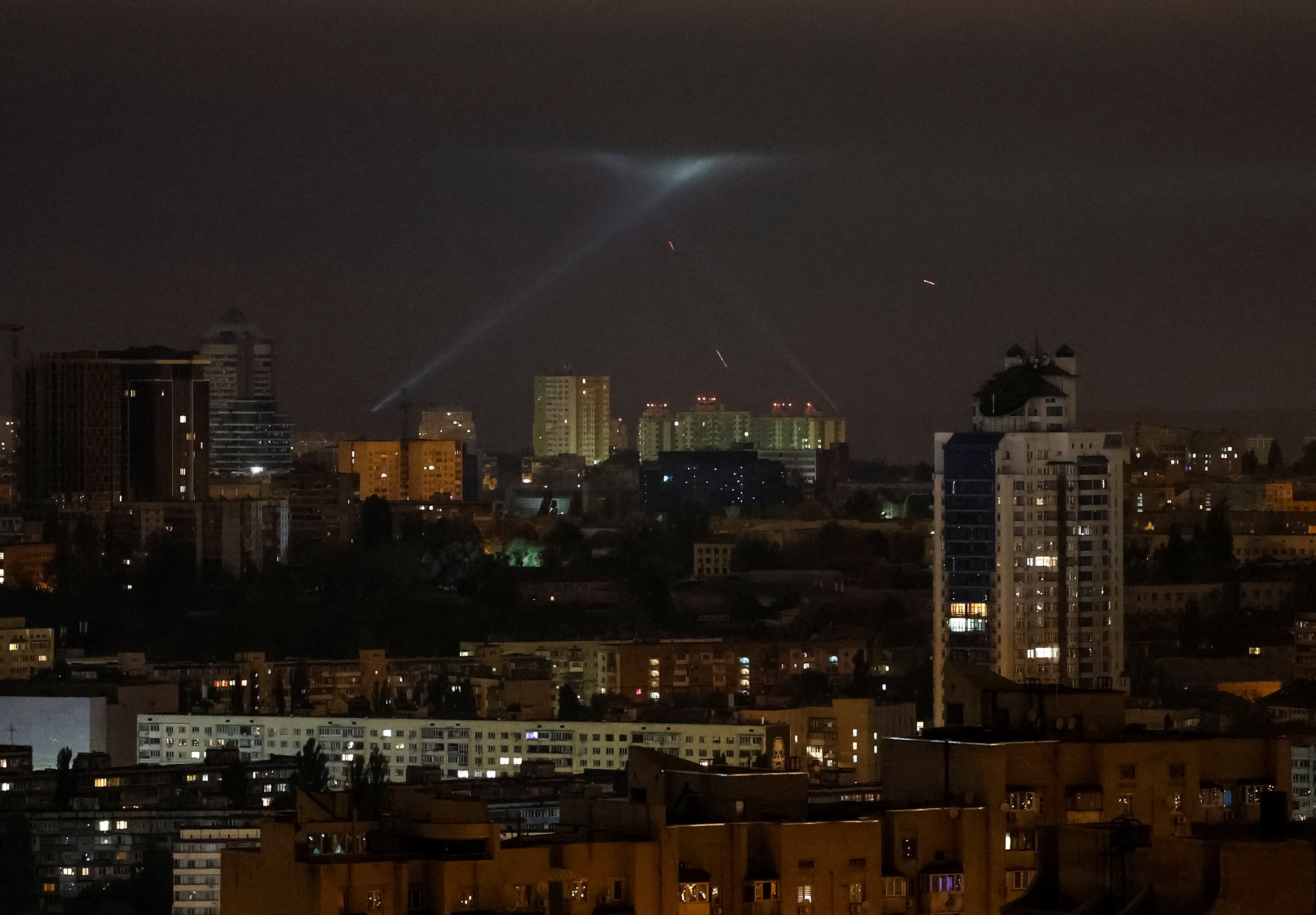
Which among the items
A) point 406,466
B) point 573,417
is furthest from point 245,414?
point 573,417

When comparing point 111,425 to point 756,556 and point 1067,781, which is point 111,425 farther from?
point 1067,781

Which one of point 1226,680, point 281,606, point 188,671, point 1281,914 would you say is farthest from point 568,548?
point 1281,914

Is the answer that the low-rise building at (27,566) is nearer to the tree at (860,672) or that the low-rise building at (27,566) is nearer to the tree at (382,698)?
the tree at (382,698)

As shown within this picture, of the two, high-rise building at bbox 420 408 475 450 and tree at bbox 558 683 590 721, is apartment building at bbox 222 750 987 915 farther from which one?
high-rise building at bbox 420 408 475 450

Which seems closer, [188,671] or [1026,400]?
[1026,400]

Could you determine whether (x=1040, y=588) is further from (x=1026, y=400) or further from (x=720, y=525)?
(x=720, y=525)

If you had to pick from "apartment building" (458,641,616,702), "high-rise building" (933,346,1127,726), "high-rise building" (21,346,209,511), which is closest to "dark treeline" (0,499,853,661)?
"apartment building" (458,641,616,702)

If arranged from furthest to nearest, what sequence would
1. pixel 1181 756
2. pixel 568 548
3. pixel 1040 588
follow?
pixel 568 548
pixel 1040 588
pixel 1181 756

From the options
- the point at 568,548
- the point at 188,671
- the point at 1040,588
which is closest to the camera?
the point at 1040,588
